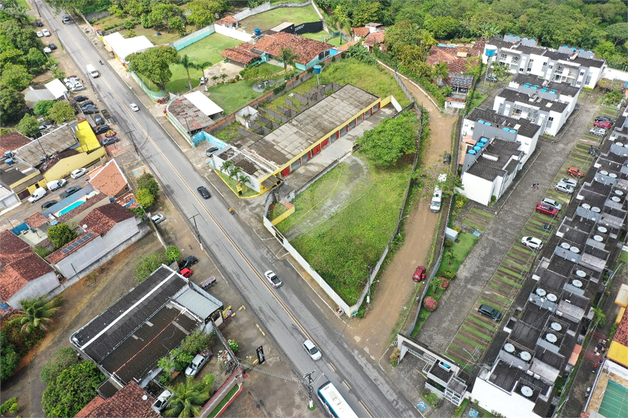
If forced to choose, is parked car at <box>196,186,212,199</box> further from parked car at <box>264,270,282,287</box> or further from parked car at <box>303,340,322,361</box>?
parked car at <box>303,340,322,361</box>

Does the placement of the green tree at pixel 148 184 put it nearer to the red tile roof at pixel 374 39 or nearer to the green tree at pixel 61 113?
the green tree at pixel 61 113

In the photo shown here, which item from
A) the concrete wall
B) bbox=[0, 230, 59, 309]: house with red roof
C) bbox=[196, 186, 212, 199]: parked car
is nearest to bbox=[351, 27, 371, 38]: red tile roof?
bbox=[196, 186, 212, 199]: parked car

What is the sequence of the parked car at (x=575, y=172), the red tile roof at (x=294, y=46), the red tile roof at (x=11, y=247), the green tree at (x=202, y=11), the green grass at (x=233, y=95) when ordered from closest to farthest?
the red tile roof at (x=11, y=247)
the parked car at (x=575, y=172)
the green grass at (x=233, y=95)
the red tile roof at (x=294, y=46)
the green tree at (x=202, y=11)

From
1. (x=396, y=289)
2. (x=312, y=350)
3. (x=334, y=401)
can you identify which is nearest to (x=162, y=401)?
(x=312, y=350)

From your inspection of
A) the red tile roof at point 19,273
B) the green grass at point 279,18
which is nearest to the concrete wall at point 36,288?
the red tile roof at point 19,273

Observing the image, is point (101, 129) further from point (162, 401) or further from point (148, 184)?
point (162, 401)

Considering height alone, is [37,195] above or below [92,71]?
below
